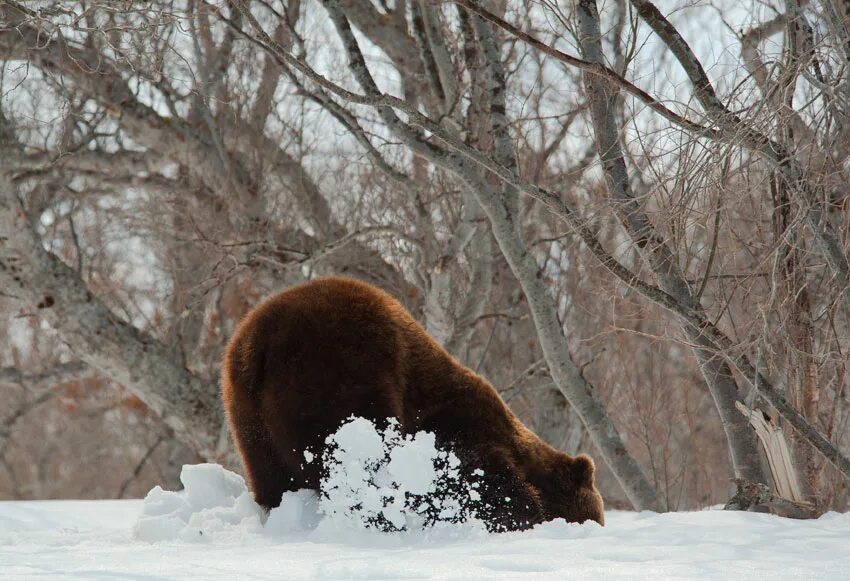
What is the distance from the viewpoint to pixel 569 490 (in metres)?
4.36

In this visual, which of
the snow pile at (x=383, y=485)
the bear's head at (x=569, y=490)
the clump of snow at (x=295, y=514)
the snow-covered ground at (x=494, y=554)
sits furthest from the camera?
the bear's head at (x=569, y=490)

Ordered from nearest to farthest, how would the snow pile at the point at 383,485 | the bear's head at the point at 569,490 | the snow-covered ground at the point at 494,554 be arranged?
the snow-covered ground at the point at 494,554 < the snow pile at the point at 383,485 < the bear's head at the point at 569,490

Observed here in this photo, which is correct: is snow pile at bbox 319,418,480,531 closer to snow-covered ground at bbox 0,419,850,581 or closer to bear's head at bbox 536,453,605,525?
snow-covered ground at bbox 0,419,850,581

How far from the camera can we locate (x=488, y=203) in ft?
19.3

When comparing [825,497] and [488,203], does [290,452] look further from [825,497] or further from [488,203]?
[825,497]

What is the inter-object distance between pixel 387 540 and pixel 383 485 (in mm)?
244

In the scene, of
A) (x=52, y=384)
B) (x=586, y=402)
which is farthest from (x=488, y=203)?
(x=52, y=384)

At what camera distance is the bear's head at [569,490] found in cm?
430

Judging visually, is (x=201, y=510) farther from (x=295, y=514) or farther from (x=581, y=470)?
(x=581, y=470)

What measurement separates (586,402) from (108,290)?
20.8 feet

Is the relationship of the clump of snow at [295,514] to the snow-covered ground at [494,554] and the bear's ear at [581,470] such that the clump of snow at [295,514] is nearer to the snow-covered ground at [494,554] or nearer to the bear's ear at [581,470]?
the snow-covered ground at [494,554]

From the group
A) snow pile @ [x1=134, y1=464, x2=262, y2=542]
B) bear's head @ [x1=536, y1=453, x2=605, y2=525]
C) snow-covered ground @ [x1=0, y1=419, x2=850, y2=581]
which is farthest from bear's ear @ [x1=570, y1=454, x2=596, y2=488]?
snow pile @ [x1=134, y1=464, x2=262, y2=542]

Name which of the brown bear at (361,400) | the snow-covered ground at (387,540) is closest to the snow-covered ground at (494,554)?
the snow-covered ground at (387,540)

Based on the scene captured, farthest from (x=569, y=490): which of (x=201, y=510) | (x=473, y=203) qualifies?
(x=473, y=203)
